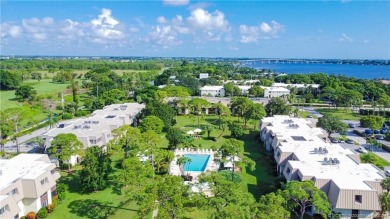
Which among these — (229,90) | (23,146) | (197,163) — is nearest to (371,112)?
(229,90)

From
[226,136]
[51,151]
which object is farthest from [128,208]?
[226,136]

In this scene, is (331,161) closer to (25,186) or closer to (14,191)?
(25,186)

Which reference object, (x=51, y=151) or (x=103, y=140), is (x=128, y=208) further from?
(x=103, y=140)

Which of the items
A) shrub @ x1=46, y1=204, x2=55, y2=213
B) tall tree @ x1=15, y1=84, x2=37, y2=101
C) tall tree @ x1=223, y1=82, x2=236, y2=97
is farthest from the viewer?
tall tree @ x1=223, y1=82, x2=236, y2=97

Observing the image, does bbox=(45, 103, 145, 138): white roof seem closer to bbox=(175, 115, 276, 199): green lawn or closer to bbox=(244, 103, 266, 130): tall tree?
bbox=(175, 115, 276, 199): green lawn

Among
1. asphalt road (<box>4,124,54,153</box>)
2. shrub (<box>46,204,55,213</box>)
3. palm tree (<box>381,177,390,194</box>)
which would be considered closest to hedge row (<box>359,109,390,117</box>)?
palm tree (<box>381,177,390,194</box>)
